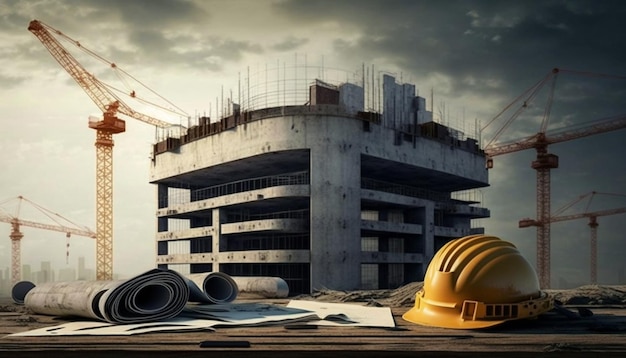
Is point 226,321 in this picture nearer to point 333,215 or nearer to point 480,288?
point 480,288

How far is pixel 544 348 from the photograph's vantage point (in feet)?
39.7

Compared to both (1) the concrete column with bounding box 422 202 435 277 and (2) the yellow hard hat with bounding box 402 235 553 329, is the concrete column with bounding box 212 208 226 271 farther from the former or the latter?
(2) the yellow hard hat with bounding box 402 235 553 329

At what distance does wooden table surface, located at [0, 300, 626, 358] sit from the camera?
11.6 meters

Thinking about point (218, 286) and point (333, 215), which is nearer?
point (218, 286)

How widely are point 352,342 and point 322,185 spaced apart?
91.5 feet

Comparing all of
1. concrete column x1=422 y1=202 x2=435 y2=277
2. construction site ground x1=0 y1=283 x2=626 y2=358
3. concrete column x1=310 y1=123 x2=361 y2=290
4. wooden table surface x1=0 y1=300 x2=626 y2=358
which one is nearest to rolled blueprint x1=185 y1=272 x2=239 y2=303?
construction site ground x1=0 y1=283 x2=626 y2=358

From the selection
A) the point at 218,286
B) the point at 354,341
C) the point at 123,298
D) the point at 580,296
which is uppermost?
the point at 123,298

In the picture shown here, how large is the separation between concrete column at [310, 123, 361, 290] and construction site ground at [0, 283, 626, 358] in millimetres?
23185

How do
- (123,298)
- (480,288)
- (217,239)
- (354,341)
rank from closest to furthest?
1. (354,341)
2. (480,288)
3. (123,298)
4. (217,239)

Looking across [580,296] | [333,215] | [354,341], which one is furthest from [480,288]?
[333,215]

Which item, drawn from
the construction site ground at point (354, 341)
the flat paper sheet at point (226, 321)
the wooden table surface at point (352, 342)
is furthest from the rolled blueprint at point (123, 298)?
the wooden table surface at point (352, 342)

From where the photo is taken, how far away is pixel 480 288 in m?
15.2

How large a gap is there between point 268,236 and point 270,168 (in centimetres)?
841

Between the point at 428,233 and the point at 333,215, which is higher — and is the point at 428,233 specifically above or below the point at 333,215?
below
